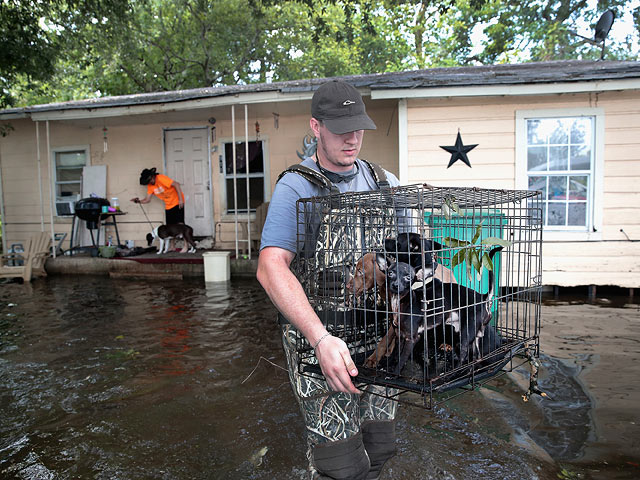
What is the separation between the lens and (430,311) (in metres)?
1.61

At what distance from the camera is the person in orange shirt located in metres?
10.2

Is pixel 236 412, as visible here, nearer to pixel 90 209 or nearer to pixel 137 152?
pixel 90 209

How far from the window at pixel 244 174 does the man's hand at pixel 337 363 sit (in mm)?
9326

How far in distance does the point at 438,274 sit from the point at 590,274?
6.71 meters

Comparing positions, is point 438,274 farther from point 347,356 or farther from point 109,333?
point 109,333

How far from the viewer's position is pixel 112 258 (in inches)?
396

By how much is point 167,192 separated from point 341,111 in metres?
9.16

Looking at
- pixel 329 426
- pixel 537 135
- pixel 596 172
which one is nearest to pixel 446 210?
pixel 329 426

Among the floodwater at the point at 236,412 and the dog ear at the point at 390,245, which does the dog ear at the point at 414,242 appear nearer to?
the dog ear at the point at 390,245

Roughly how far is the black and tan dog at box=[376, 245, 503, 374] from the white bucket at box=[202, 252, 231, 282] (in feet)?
23.4

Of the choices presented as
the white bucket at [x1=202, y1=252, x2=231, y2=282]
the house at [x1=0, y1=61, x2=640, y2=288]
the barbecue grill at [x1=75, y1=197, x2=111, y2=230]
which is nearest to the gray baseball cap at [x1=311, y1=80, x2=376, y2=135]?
the house at [x1=0, y1=61, x2=640, y2=288]

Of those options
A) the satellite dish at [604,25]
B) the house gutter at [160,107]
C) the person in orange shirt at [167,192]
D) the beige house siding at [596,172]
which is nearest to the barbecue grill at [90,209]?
the person in orange shirt at [167,192]

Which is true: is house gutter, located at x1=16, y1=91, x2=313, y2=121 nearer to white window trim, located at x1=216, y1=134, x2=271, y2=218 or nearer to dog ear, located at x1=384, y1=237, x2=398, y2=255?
white window trim, located at x1=216, y1=134, x2=271, y2=218

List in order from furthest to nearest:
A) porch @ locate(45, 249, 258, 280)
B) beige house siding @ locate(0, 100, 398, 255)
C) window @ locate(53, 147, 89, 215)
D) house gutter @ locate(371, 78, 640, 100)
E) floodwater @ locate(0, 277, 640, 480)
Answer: window @ locate(53, 147, 89, 215)
beige house siding @ locate(0, 100, 398, 255)
porch @ locate(45, 249, 258, 280)
house gutter @ locate(371, 78, 640, 100)
floodwater @ locate(0, 277, 640, 480)
